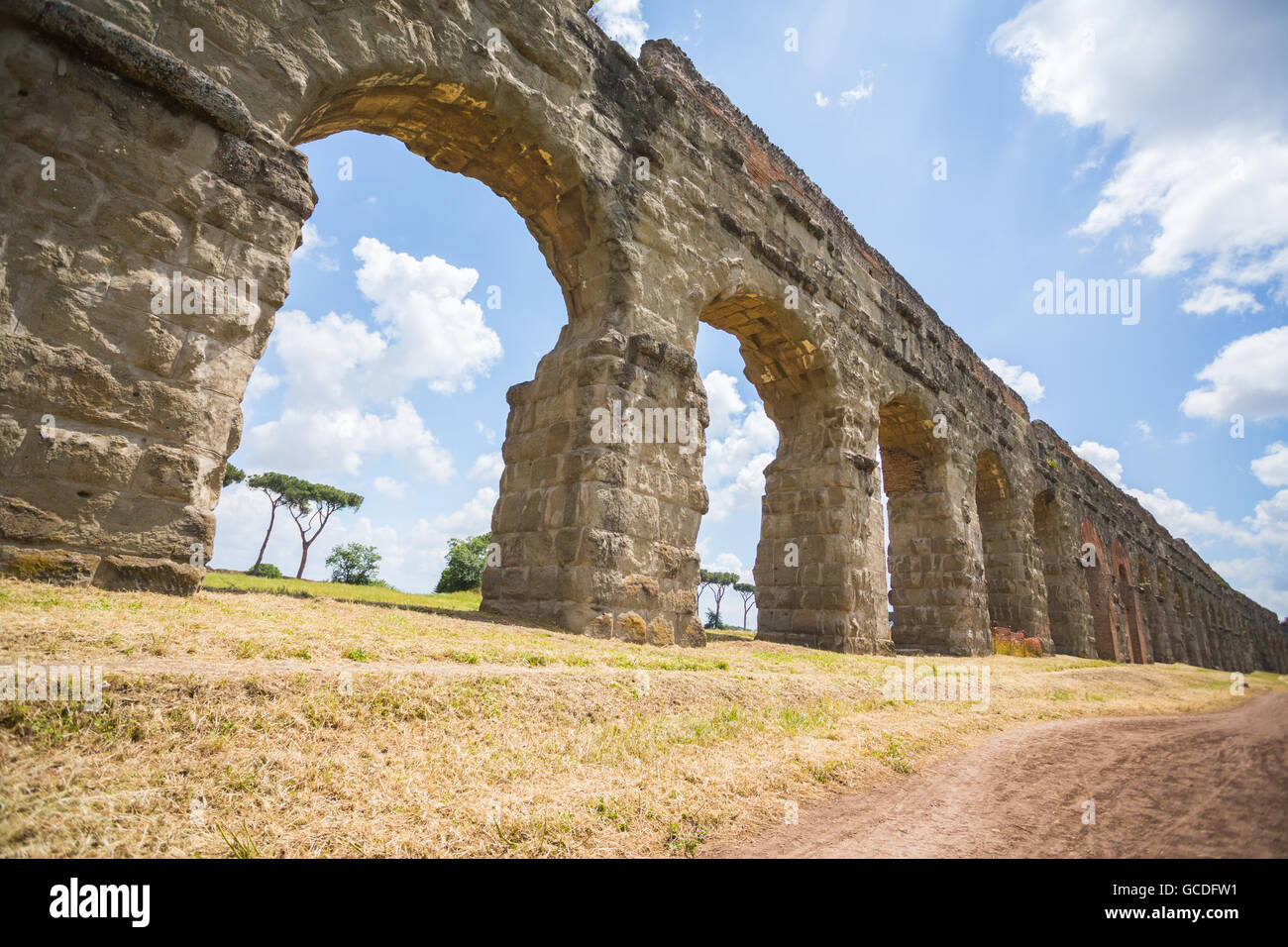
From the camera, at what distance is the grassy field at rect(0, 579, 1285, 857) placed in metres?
1.77

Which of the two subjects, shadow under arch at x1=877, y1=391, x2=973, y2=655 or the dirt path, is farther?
shadow under arch at x1=877, y1=391, x2=973, y2=655

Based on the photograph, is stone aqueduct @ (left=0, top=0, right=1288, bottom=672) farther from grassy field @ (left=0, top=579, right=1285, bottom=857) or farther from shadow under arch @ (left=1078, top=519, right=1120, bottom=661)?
shadow under arch @ (left=1078, top=519, right=1120, bottom=661)

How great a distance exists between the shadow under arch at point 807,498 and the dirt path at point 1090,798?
5.37 meters

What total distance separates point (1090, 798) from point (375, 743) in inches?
97.3

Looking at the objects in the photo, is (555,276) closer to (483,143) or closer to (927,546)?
(483,143)

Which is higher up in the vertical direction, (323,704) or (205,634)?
(205,634)

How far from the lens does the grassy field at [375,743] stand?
69.7 inches

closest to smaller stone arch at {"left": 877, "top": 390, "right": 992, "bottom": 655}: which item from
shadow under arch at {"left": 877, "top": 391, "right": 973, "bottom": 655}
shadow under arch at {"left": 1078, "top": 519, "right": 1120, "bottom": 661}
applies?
shadow under arch at {"left": 877, "top": 391, "right": 973, "bottom": 655}

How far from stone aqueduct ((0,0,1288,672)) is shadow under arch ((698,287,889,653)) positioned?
0.05 meters

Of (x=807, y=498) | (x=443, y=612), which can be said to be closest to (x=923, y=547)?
(x=807, y=498)
